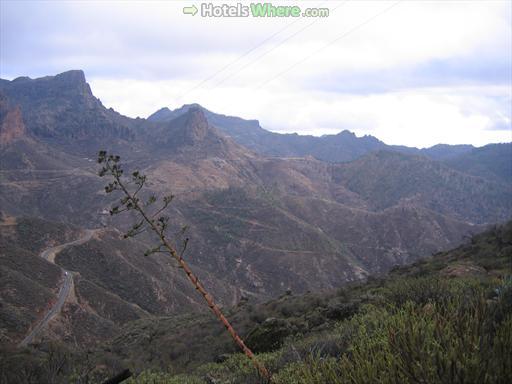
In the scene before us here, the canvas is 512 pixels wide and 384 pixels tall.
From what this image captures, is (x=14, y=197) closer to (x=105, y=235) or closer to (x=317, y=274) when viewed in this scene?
(x=105, y=235)

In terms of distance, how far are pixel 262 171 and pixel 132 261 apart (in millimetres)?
134495

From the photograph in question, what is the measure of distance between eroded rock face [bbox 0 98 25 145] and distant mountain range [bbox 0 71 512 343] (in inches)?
16.2

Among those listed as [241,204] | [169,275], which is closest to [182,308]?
[169,275]

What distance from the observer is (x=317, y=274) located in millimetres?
88438

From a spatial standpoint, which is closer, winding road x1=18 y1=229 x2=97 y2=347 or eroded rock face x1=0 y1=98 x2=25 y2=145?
winding road x1=18 y1=229 x2=97 y2=347

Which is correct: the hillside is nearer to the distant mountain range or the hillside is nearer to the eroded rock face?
the distant mountain range

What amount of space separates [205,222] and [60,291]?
64.5 meters

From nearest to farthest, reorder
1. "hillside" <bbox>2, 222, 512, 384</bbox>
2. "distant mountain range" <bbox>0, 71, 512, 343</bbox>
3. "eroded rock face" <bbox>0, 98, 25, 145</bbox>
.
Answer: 1. "hillside" <bbox>2, 222, 512, 384</bbox>
2. "distant mountain range" <bbox>0, 71, 512, 343</bbox>
3. "eroded rock face" <bbox>0, 98, 25, 145</bbox>

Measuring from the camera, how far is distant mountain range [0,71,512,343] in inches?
2238

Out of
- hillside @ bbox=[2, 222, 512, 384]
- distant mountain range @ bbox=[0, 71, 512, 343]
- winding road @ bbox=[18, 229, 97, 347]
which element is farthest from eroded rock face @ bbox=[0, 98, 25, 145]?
hillside @ bbox=[2, 222, 512, 384]

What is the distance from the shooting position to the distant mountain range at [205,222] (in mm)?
56844

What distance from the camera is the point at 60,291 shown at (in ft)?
155

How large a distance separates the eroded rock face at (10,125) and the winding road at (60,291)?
105 meters

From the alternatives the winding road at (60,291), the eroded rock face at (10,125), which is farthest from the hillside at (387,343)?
the eroded rock face at (10,125)
